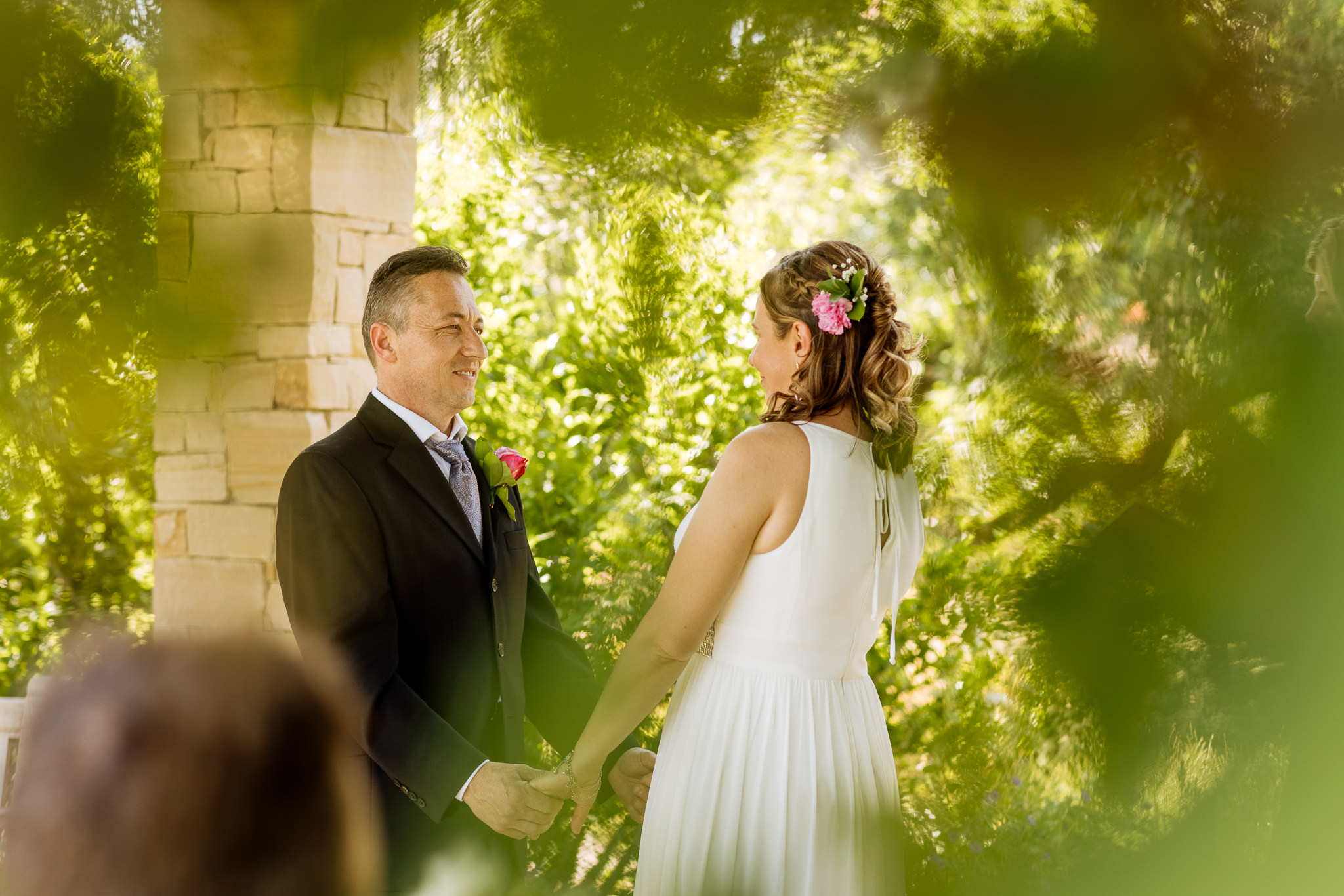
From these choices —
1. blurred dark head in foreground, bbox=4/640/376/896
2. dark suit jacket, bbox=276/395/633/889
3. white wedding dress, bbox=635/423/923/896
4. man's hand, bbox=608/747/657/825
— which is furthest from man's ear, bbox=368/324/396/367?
blurred dark head in foreground, bbox=4/640/376/896

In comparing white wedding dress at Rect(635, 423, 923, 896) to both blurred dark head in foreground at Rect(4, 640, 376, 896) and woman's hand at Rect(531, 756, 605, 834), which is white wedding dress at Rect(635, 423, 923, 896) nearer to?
woman's hand at Rect(531, 756, 605, 834)

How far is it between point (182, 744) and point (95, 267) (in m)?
0.32

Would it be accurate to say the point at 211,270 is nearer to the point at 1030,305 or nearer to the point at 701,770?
the point at 1030,305

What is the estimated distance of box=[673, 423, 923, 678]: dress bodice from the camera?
4.53ft

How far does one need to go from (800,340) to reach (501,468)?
58 cm

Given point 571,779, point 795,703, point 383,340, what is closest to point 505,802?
point 571,779

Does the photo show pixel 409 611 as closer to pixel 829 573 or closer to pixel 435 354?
pixel 435 354

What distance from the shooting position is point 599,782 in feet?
4.98

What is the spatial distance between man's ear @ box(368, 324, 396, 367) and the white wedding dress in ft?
2.03

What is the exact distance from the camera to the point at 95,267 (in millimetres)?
559

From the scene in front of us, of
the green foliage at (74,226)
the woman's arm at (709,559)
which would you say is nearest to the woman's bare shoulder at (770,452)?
the woman's arm at (709,559)

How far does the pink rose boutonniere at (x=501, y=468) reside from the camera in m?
1.65

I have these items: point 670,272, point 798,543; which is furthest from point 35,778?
point 798,543

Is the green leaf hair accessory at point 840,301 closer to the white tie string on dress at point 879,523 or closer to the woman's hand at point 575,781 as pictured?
the white tie string on dress at point 879,523
